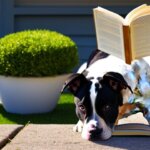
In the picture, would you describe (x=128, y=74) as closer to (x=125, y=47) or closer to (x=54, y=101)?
(x=125, y=47)

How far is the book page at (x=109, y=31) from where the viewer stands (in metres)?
3.63

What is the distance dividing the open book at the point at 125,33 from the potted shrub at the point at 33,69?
292cm

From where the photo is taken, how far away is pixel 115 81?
3.47 meters

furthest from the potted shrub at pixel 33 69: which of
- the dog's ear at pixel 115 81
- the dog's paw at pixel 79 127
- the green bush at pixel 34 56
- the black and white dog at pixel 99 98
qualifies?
the dog's ear at pixel 115 81

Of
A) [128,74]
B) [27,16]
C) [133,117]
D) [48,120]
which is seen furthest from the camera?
[27,16]

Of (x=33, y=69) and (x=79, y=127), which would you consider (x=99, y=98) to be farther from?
(x=33, y=69)

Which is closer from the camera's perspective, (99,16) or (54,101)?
(99,16)

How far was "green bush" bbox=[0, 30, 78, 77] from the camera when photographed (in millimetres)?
6625

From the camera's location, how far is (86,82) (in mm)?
3518

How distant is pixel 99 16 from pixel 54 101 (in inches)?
133

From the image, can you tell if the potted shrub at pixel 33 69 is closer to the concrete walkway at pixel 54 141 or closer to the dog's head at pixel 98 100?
the concrete walkway at pixel 54 141

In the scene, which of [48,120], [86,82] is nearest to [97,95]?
[86,82]

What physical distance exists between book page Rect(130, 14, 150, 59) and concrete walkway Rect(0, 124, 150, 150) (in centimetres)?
54

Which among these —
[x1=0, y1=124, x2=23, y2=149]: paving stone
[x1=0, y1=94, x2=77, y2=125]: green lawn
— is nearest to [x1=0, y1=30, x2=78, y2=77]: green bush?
[x1=0, y1=94, x2=77, y2=125]: green lawn
